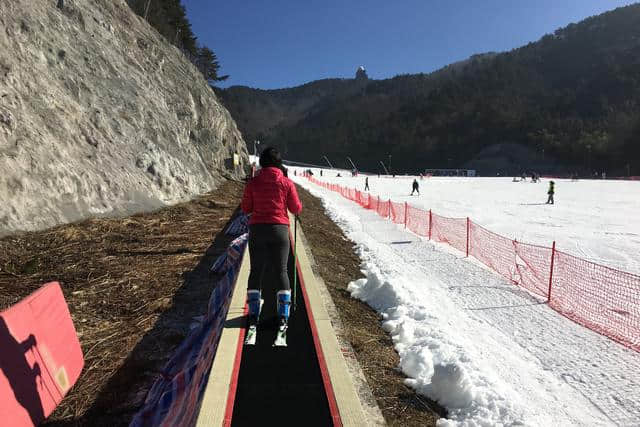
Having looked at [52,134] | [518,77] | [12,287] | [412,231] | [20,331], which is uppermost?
[518,77]

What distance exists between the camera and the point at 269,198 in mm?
4086

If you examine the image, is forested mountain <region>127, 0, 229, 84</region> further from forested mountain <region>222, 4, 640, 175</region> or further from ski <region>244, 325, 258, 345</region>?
forested mountain <region>222, 4, 640, 175</region>

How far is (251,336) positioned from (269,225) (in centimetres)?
120

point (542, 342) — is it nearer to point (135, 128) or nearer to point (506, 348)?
point (506, 348)

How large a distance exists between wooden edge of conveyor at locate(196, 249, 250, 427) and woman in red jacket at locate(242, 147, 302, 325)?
297mm

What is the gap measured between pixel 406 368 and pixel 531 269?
24.6 ft

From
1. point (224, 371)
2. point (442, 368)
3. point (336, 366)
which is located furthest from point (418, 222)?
point (224, 371)

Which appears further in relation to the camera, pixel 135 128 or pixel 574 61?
pixel 574 61

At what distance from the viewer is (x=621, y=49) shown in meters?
170

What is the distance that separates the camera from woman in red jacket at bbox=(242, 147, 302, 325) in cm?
407

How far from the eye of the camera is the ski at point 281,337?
157 inches

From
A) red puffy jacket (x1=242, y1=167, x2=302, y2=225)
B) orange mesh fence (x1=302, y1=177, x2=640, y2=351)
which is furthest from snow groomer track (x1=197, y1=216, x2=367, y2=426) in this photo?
orange mesh fence (x1=302, y1=177, x2=640, y2=351)

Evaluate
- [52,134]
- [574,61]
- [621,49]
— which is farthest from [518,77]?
[52,134]

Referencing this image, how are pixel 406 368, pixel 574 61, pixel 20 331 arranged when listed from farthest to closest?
1. pixel 574 61
2. pixel 406 368
3. pixel 20 331
